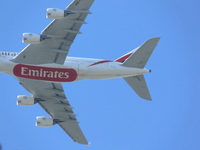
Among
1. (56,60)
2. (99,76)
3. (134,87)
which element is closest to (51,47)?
(56,60)

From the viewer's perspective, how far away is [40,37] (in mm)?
77812

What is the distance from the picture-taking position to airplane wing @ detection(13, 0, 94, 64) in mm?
74688

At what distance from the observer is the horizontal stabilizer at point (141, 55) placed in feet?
264

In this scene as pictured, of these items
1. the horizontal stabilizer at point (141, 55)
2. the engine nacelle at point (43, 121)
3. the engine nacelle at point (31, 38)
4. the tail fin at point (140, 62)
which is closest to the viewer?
the engine nacelle at point (31, 38)

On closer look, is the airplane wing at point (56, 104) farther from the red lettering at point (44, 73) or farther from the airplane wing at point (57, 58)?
the red lettering at point (44, 73)

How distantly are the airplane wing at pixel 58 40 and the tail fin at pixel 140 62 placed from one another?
9.63 m

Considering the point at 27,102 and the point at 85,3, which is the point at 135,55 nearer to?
the point at 85,3

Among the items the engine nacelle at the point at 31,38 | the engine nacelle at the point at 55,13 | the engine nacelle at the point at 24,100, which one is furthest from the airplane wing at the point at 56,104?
the engine nacelle at the point at 55,13

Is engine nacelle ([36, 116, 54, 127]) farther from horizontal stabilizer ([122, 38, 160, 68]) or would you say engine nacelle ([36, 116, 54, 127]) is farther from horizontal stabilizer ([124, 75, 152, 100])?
horizontal stabilizer ([122, 38, 160, 68])

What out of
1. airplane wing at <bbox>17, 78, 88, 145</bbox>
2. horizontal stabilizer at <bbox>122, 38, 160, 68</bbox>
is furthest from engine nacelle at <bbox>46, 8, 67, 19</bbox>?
airplane wing at <bbox>17, 78, 88, 145</bbox>

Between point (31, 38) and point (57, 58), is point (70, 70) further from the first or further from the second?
point (31, 38)

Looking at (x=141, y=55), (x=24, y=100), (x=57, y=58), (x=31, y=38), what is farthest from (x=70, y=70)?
(x=141, y=55)

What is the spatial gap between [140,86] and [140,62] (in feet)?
15.3

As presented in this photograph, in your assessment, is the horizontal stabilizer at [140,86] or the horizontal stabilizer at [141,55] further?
the horizontal stabilizer at [140,86]
